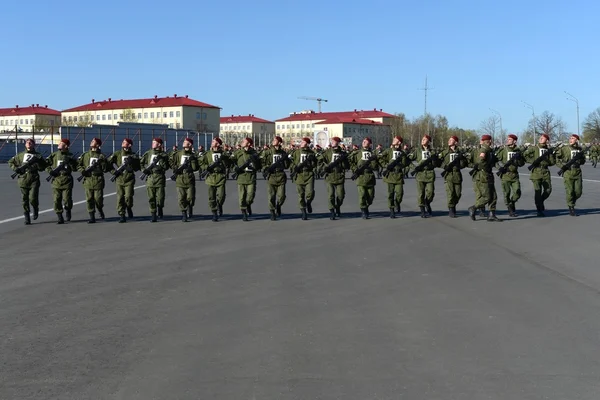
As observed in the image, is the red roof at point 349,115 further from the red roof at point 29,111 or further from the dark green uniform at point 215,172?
the dark green uniform at point 215,172

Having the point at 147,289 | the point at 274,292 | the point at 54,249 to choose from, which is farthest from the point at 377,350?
the point at 54,249

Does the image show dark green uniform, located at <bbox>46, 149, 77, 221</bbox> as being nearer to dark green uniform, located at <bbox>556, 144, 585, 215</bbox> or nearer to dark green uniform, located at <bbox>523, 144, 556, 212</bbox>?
dark green uniform, located at <bbox>523, 144, 556, 212</bbox>

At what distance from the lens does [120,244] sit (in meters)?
12.5

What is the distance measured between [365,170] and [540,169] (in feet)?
13.0

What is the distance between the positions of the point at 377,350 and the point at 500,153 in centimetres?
1174

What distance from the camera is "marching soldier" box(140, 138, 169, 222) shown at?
52.7 feet

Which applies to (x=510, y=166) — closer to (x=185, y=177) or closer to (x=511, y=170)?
(x=511, y=170)

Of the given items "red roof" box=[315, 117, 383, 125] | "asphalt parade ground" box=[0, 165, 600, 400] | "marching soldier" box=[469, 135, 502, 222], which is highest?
"red roof" box=[315, 117, 383, 125]

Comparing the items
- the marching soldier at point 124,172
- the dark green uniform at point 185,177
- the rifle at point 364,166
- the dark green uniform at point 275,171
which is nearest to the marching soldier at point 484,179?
the rifle at point 364,166

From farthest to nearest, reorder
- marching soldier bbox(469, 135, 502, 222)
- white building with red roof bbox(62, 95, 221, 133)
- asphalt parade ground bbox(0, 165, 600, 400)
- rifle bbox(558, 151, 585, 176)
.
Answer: white building with red roof bbox(62, 95, 221, 133)
rifle bbox(558, 151, 585, 176)
marching soldier bbox(469, 135, 502, 222)
asphalt parade ground bbox(0, 165, 600, 400)

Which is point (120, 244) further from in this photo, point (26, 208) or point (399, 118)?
point (399, 118)

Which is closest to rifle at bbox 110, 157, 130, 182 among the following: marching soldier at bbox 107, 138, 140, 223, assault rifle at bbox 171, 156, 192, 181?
marching soldier at bbox 107, 138, 140, 223

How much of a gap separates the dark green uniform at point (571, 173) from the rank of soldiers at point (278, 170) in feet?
0.07

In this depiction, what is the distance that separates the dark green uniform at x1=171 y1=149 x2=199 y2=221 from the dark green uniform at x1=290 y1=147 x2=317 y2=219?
2.25 meters
